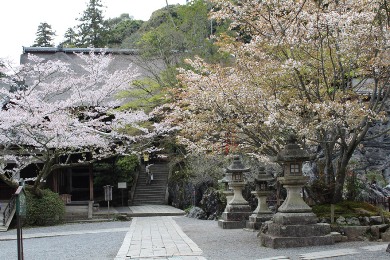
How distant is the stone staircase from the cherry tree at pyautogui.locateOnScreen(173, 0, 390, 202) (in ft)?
51.9

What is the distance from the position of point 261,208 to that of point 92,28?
32.8 metres

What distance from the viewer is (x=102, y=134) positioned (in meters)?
17.2

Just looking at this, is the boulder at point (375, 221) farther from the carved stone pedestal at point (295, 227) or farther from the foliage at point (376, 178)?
the foliage at point (376, 178)

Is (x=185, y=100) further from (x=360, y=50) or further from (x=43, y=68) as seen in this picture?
(x=43, y=68)

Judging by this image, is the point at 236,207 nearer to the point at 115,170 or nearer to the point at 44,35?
the point at 115,170

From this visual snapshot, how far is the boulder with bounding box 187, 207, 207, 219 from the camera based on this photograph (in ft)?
59.2

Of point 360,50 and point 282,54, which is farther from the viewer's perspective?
point 282,54

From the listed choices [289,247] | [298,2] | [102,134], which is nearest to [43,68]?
[102,134]

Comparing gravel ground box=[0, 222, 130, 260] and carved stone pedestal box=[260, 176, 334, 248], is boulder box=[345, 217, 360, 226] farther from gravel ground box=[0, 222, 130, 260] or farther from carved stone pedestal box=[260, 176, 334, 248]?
gravel ground box=[0, 222, 130, 260]

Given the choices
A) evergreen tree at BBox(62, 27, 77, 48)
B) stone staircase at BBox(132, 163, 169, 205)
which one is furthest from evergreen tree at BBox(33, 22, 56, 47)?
stone staircase at BBox(132, 163, 169, 205)

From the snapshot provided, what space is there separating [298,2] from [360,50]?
5.07ft

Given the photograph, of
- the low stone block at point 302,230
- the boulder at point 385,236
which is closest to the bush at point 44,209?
the low stone block at point 302,230

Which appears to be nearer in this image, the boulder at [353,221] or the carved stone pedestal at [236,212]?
the boulder at [353,221]

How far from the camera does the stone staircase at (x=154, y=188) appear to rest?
26.0 m
